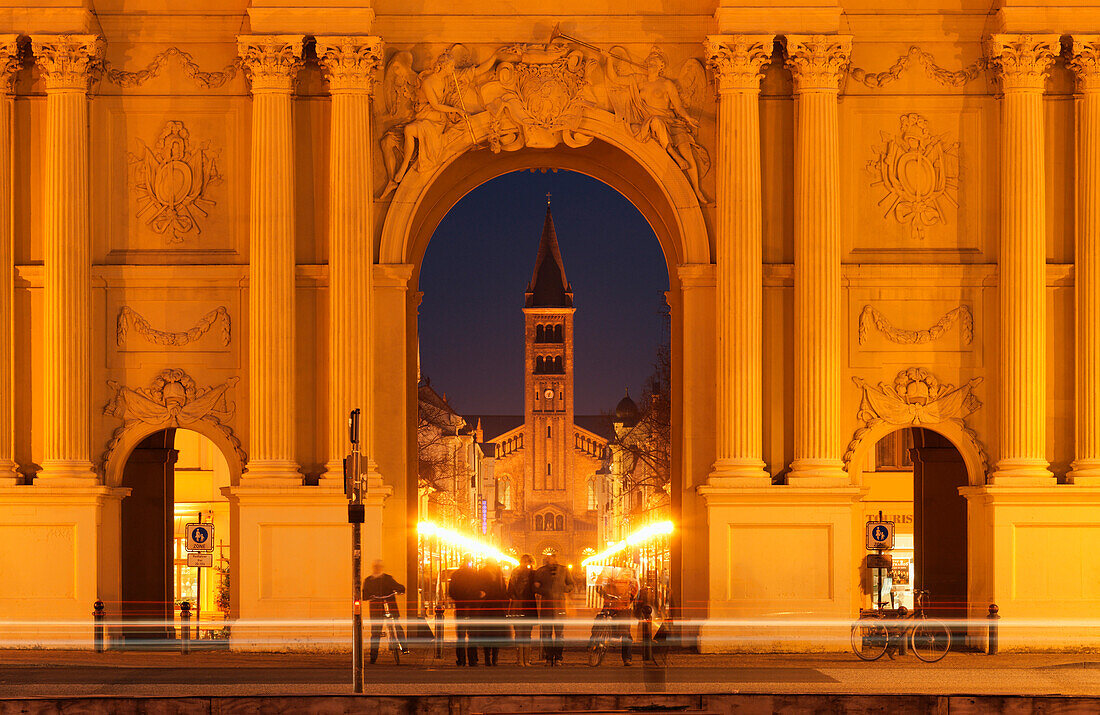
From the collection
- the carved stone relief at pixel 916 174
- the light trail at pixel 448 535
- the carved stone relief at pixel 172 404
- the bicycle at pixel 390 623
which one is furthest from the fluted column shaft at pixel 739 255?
the carved stone relief at pixel 172 404

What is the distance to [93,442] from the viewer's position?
34.6m

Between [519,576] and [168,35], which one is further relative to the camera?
[168,35]

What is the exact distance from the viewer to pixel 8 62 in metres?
34.1

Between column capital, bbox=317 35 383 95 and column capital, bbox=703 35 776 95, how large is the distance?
6449mm

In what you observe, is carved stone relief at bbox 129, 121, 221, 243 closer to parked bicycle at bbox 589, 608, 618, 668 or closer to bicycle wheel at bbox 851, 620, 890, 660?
parked bicycle at bbox 589, 608, 618, 668

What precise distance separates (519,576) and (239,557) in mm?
5736

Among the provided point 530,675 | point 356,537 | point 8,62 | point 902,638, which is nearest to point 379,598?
point 530,675

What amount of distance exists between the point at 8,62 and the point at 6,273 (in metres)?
4.07

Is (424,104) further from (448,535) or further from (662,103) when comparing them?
(448,535)

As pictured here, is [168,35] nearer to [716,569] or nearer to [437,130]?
[437,130]

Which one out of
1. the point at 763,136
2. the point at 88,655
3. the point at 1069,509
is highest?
the point at 763,136

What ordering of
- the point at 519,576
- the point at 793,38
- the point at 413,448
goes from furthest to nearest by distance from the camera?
the point at 413,448 < the point at 793,38 < the point at 519,576

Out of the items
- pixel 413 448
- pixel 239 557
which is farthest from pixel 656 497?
pixel 239 557

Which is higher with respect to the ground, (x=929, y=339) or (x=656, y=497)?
(x=929, y=339)
